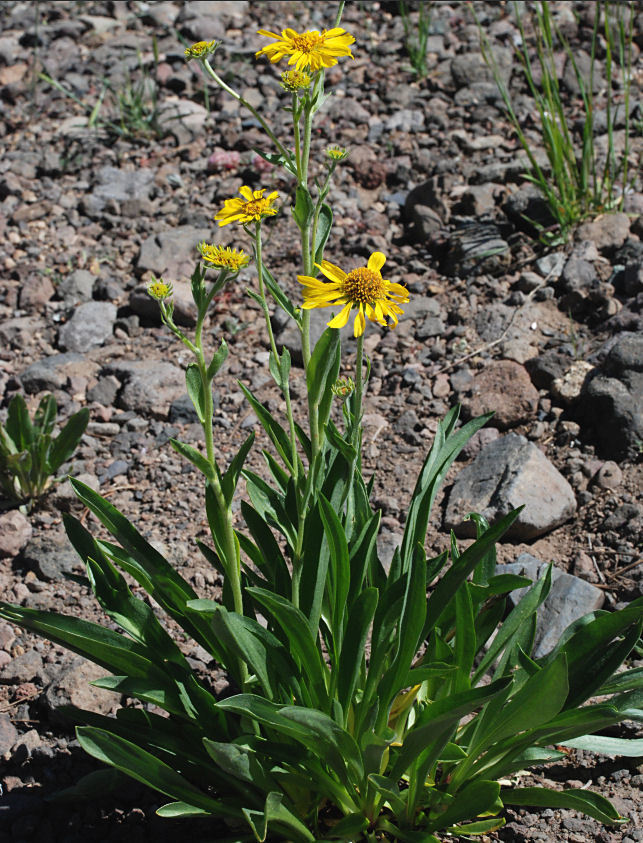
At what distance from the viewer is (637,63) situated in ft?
16.5

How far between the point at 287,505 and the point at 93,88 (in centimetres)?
413

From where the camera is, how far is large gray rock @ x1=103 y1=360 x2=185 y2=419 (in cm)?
366

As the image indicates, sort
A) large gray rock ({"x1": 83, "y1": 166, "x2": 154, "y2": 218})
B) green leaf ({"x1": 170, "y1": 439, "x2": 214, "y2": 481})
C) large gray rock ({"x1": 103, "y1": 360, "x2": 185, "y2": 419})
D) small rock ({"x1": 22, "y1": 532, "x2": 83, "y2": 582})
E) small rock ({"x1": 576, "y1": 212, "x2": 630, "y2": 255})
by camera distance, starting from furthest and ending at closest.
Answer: large gray rock ({"x1": 83, "y1": 166, "x2": 154, "y2": 218}), small rock ({"x1": 576, "y1": 212, "x2": 630, "y2": 255}), large gray rock ({"x1": 103, "y1": 360, "x2": 185, "y2": 419}), small rock ({"x1": 22, "y1": 532, "x2": 83, "y2": 582}), green leaf ({"x1": 170, "y1": 439, "x2": 214, "y2": 481})

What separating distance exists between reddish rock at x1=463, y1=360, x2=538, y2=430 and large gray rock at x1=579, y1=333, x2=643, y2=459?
0.68ft

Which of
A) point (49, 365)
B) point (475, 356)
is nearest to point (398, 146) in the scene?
point (475, 356)

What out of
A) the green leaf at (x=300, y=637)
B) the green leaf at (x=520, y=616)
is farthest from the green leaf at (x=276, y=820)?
the green leaf at (x=520, y=616)

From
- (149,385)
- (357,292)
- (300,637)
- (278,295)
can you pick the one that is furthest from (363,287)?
(149,385)

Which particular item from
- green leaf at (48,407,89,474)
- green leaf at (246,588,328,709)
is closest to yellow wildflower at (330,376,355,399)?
green leaf at (246,588,328,709)

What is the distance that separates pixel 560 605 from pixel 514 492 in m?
0.46

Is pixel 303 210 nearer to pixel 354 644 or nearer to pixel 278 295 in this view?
pixel 278 295

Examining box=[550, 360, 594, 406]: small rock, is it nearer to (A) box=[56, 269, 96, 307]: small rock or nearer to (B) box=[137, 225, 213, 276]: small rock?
(B) box=[137, 225, 213, 276]: small rock

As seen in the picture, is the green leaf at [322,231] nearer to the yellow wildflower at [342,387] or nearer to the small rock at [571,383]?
the yellow wildflower at [342,387]

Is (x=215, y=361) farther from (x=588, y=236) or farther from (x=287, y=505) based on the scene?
(x=588, y=236)

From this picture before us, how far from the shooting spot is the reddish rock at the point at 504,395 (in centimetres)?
340
